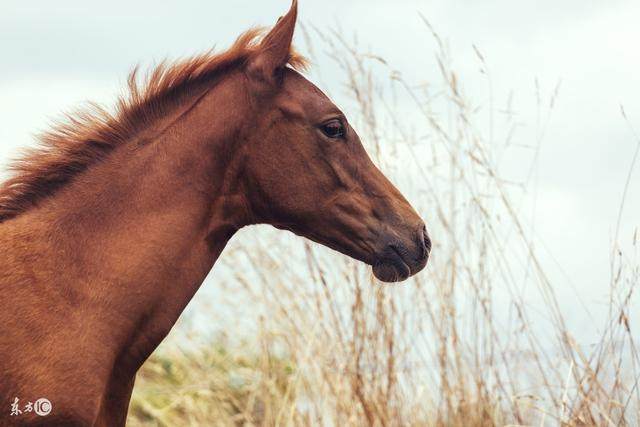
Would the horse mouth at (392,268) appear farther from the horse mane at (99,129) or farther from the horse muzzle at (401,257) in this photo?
the horse mane at (99,129)

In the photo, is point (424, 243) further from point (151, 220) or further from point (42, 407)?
point (42, 407)

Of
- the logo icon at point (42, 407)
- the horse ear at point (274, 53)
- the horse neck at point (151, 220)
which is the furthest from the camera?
the horse ear at point (274, 53)

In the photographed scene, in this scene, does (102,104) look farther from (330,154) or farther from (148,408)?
(148,408)

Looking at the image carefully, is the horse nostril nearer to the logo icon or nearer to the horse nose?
the horse nose

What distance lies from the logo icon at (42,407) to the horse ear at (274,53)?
1.12 m

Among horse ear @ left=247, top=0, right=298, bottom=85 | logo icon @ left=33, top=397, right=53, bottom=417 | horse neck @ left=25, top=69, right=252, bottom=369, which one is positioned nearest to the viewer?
logo icon @ left=33, top=397, right=53, bottom=417

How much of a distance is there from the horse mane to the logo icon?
1.88 feet

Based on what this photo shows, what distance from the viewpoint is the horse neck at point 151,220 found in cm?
251

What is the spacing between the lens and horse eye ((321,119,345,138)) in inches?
110

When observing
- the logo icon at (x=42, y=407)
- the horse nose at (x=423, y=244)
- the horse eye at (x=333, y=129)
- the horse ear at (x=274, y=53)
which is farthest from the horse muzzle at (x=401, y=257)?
the logo icon at (x=42, y=407)

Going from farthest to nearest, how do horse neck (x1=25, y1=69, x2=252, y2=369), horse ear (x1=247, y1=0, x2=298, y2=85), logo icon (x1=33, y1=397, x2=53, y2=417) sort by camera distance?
1. horse ear (x1=247, y1=0, x2=298, y2=85)
2. horse neck (x1=25, y1=69, x2=252, y2=369)
3. logo icon (x1=33, y1=397, x2=53, y2=417)

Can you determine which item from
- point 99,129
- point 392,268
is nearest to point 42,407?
point 99,129

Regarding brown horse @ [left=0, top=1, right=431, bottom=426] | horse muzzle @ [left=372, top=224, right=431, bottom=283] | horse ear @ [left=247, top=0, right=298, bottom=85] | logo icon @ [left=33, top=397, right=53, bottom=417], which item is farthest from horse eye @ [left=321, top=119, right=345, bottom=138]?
logo icon @ [left=33, top=397, right=53, bottom=417]

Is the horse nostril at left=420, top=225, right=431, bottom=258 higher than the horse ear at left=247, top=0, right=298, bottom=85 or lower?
lower
